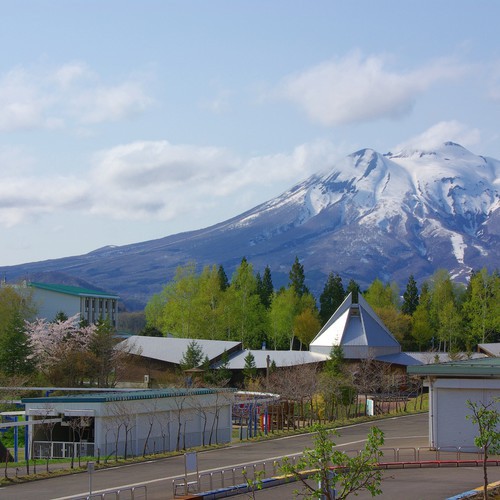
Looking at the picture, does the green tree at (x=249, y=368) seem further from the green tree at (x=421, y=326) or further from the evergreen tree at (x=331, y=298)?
the green tree at (x=421, y=326)

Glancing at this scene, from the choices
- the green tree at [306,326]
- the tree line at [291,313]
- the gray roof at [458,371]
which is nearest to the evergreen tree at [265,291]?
the tree line at [291,313]

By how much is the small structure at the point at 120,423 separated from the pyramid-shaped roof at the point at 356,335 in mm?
35965

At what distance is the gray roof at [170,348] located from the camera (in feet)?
239

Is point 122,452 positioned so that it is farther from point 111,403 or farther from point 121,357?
point 121,357

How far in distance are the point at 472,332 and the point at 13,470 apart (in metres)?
63.4

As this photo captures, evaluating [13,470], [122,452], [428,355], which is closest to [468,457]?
[122,452]

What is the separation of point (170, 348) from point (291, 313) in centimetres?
1700

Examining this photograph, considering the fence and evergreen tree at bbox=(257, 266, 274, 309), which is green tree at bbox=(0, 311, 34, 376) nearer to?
the fence

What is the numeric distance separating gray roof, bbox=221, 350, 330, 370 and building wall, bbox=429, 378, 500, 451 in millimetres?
36530

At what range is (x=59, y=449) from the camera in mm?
35719

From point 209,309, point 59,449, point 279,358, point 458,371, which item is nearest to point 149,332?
point 209,309

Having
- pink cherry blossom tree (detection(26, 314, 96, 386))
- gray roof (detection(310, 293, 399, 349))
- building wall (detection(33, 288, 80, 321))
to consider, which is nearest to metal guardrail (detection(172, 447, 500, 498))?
pink cherry blossom tree (detection(26, 314, 96, 386))

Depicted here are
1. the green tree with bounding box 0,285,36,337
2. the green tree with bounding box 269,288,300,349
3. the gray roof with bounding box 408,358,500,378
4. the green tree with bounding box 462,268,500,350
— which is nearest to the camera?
the gray roof with bounding box 408,358,500,378

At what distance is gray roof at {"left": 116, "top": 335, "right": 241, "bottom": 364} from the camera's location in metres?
72.8
